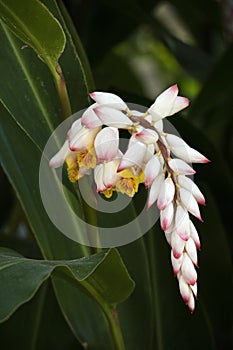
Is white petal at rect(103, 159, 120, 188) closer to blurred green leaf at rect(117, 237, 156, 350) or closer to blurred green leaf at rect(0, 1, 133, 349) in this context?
blurred green leaf at rect(0, 1, 133, 349)

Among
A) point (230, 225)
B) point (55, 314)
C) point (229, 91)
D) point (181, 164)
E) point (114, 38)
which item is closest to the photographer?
point (181, 164)

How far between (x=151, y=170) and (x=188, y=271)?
8 centimetres

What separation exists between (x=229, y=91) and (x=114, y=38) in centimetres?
33

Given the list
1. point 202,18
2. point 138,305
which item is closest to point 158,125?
point 138,305

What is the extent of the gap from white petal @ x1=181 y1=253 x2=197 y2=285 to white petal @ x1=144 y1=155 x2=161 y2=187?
0.22ft

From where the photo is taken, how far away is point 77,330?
0.87 metres

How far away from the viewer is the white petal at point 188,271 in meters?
0.59

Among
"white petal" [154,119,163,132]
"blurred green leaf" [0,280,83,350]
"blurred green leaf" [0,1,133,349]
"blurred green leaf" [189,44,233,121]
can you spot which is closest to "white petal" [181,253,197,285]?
"white petal" [154,119,163,132]

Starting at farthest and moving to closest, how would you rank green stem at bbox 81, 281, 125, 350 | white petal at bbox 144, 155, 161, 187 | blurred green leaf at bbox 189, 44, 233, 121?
blurred green leaf at bbox 189, 44, 233, 121 → green stem at bbox 81, 281, 125, 350 → white petal at bbox 144, 155, 161, 187

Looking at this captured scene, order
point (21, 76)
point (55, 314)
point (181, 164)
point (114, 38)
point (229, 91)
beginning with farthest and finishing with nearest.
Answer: point (114, 38) → point (229, 91) → point (55, 314) → point (21, 76) → point (181, 164)

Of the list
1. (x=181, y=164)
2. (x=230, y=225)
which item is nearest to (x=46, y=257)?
(x=181, y=164)

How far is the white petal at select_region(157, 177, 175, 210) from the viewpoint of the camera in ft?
1.92

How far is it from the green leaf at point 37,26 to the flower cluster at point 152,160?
0.26 ft

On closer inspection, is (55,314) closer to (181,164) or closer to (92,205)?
(92,205)
